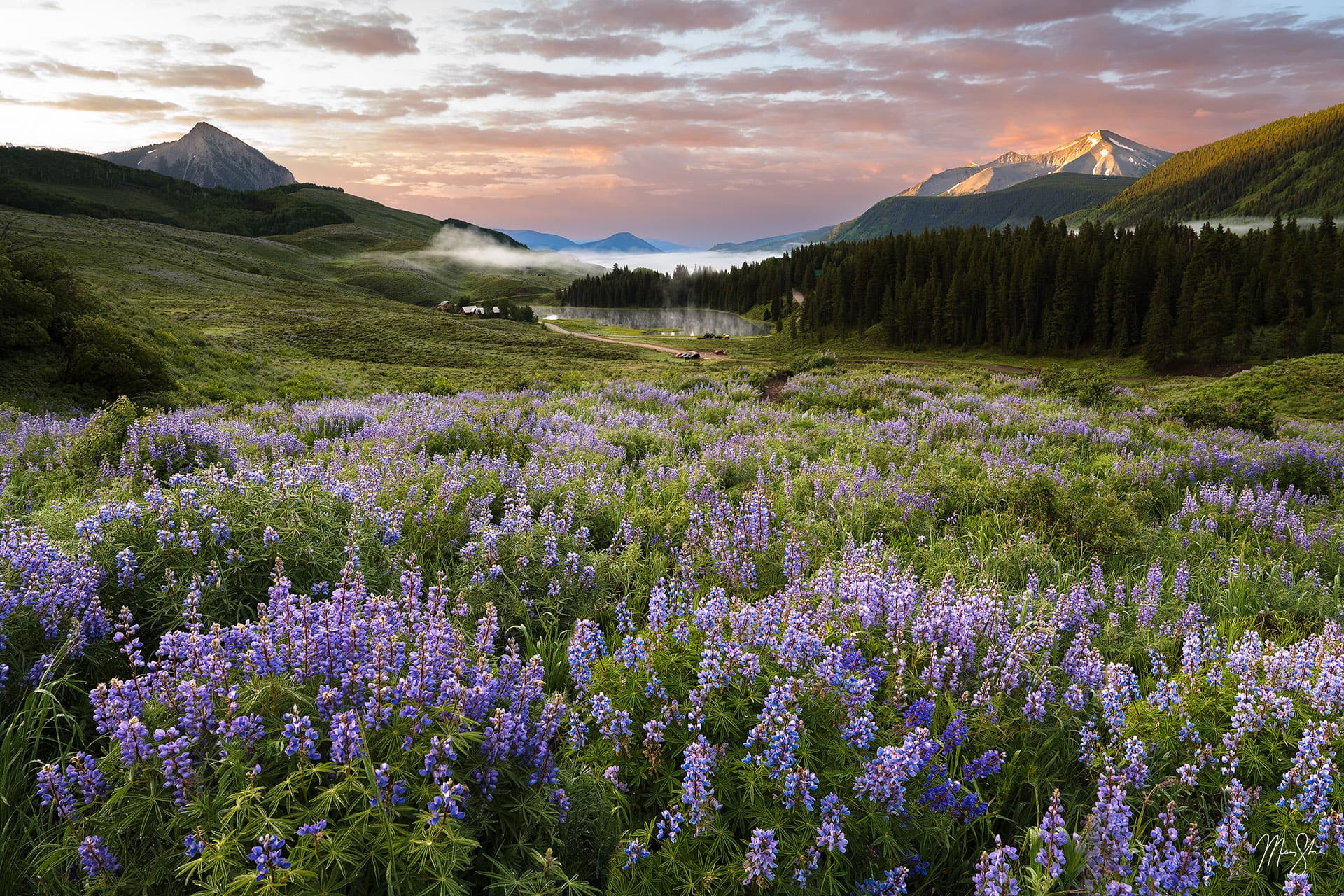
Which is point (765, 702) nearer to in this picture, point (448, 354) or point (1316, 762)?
point (1316, 762)

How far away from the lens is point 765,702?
10.8 feet

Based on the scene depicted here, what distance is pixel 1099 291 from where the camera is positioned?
245 ft

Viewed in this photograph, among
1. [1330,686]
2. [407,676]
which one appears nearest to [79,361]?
[407,676]

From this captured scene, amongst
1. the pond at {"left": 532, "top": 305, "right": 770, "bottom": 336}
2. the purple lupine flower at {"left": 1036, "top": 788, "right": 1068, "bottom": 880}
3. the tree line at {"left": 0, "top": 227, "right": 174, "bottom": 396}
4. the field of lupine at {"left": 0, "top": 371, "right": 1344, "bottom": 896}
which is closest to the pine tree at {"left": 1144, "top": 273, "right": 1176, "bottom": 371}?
the pond at {"left": 532, "top": 305, "right": 770, "bottom": 336}

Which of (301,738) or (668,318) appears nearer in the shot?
(301,738)

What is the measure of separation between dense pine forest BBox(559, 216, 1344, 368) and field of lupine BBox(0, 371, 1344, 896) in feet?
251

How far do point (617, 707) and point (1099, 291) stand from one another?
90.0 m

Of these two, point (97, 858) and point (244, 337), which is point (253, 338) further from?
point (97, 858)

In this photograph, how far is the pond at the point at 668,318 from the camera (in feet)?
463

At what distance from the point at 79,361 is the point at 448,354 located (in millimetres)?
46882

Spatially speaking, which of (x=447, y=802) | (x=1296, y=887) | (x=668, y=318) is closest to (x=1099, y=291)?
(x=1296, y=887)

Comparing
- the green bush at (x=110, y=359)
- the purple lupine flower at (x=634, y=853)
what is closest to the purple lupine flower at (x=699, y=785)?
the purple lupine flower at (x=634, y=853)

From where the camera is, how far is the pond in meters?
141

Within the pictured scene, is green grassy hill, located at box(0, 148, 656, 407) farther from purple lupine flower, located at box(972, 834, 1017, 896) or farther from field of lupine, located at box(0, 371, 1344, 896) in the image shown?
purple lupine flower, located at box(972, 834, 1017, 896)
